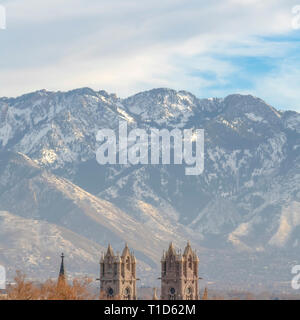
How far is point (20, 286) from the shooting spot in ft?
516
